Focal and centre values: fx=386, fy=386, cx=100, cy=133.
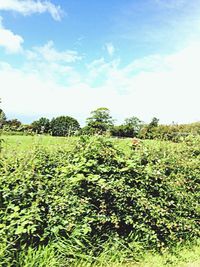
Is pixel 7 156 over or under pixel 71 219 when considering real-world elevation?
over

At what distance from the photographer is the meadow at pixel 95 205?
3791mm

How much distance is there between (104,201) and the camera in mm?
4375

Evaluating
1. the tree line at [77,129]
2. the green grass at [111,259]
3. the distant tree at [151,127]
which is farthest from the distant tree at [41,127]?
the distant tree at [151,127]

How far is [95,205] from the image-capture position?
14.4 feet

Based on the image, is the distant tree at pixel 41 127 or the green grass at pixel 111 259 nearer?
the green grass at pixel 111 259

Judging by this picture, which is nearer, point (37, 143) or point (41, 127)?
point (37, 143)

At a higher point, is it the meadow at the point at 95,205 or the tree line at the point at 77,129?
the tree line at the point at 77,129

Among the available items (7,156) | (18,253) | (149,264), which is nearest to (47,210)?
(18,253)

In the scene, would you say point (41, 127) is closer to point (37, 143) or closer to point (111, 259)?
point (37, 143)

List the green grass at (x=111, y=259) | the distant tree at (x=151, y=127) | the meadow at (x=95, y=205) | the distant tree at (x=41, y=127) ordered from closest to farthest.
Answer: the green grass at (x=111, y=259) < the meadow at (x=95, y=205) < the distant tree at (x=41, y=127) < the distant tree at (x=151, y=127)

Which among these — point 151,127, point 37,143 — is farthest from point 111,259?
point 151,127

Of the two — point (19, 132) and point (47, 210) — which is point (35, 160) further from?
point (19, 132)

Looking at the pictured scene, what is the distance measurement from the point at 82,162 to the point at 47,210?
727 millimetres

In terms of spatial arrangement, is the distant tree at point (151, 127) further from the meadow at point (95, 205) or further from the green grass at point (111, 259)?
the green grass at point (111, 259)
